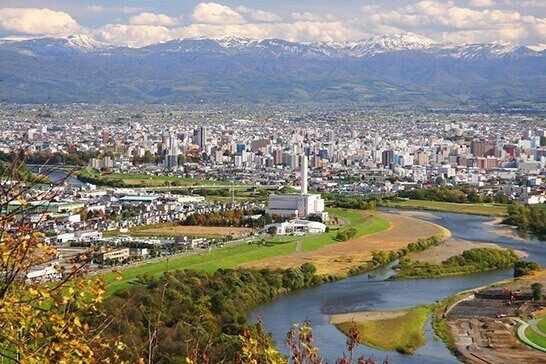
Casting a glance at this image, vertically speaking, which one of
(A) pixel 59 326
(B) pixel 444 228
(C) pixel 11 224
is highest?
(C) pixel 11 224

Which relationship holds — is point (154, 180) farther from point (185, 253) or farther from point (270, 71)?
point (270, 71)

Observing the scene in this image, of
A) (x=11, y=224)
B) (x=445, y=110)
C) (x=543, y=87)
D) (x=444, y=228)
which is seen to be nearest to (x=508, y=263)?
(x=444, y=228)

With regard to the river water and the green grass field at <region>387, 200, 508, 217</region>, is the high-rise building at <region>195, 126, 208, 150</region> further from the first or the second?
the river water

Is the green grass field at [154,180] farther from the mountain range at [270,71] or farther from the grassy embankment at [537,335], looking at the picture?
the mountain range at [270,71]

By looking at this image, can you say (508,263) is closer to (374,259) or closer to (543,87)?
(374,259)

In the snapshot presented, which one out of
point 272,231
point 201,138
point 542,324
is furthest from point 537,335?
point 201,138

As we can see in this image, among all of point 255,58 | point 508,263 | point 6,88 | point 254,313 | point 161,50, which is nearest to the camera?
point 254,313
